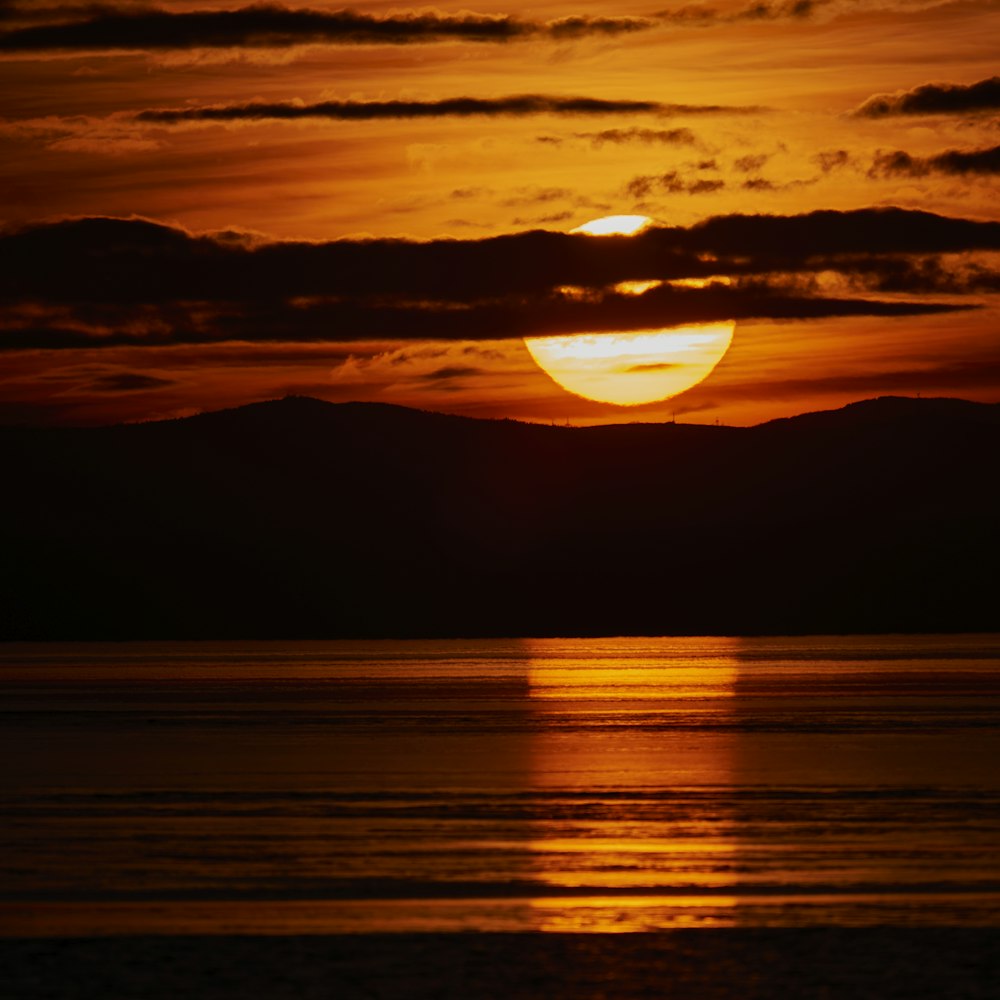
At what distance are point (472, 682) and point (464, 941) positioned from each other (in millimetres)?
88436

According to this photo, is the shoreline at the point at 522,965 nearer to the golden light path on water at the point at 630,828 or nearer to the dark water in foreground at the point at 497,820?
the dark water in foreground at the point at 497,820

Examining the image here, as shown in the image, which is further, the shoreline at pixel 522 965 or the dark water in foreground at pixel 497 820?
the dark water in foreground at pixel 497 820

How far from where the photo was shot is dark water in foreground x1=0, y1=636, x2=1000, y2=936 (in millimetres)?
23406

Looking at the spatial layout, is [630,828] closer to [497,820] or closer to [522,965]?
[497,820]

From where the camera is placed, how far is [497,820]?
3291cm

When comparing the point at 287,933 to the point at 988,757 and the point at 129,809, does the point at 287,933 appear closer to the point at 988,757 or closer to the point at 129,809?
the point at 129,809

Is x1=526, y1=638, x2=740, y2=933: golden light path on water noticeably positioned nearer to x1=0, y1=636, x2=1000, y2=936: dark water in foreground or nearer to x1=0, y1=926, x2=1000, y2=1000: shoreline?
x1=0, y1=636, x2=1000, y2=936: dark water in foreground

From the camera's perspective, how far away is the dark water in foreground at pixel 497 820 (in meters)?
23.4

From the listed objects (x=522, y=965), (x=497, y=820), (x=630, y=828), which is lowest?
(x=522, y=965)

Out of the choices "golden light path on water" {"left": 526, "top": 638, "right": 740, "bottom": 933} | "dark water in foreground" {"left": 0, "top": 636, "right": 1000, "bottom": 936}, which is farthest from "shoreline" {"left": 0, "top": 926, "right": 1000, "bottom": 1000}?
"golden light path on water" {"left": 526, "top": 638, "right": 740, "bottom": 933}

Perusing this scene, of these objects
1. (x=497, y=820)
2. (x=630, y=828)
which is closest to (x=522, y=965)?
(x=630, y=828)

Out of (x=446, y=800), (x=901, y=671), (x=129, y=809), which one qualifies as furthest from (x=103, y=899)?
(x=901, y=671)

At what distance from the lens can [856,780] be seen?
4034 centimetres

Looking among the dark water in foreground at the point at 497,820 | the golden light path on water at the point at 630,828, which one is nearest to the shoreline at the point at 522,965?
the dark water in foreground at the point at 497,820
